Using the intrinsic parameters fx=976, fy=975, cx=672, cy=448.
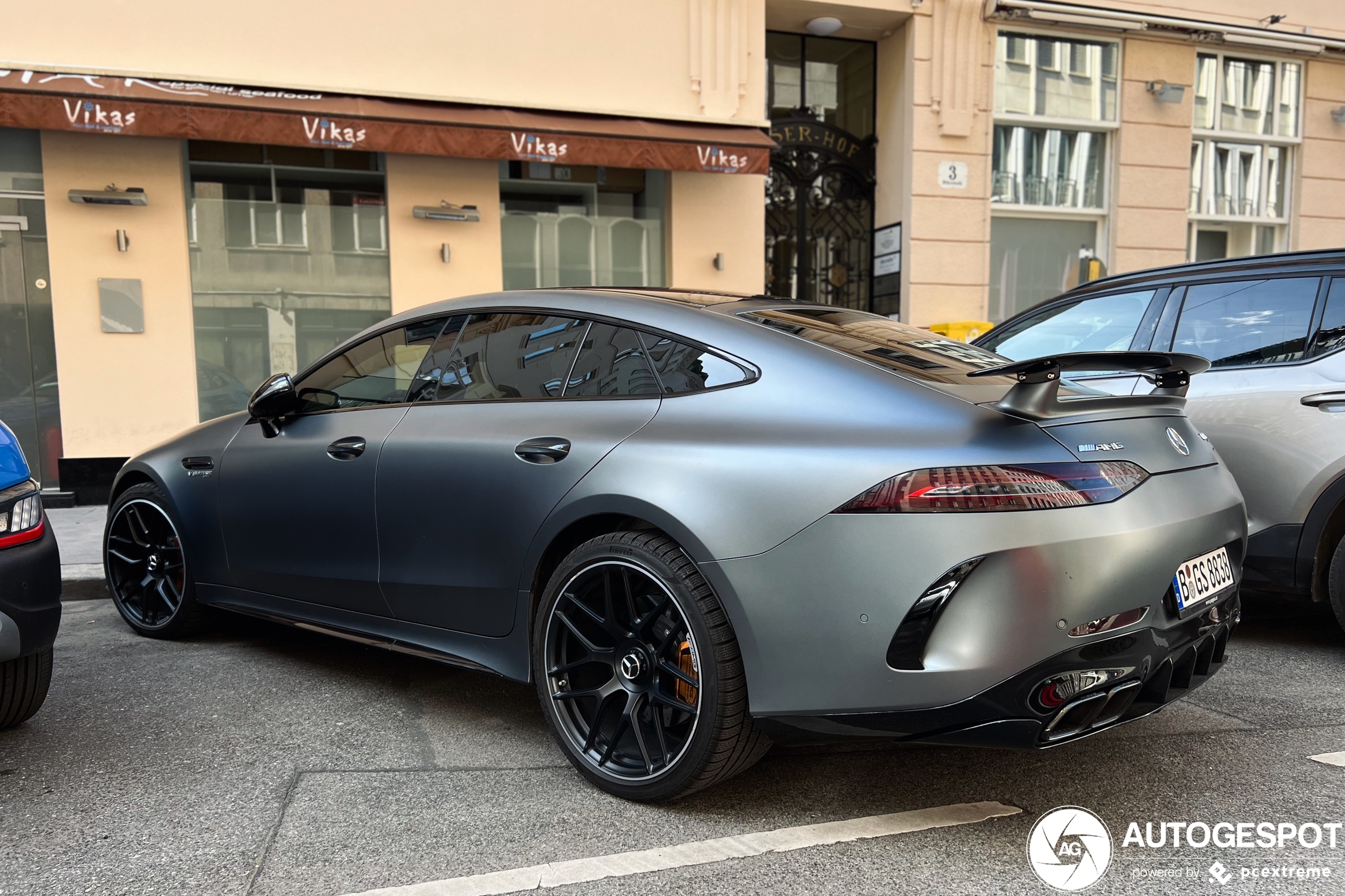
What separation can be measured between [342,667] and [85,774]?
1.22 meters

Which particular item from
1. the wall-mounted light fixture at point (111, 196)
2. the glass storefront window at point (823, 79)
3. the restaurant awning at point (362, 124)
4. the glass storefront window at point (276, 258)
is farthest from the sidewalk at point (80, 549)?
the glass storefront window at point (823, 79)

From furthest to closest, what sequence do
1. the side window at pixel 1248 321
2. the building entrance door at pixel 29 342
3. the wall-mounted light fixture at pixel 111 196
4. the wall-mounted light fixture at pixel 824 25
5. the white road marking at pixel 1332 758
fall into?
the wall-mounted light fixture at pixel 824 25 < the building entrance door at pixel 29 342 < the wall-mounted light fixture at pixel 111 196 < the side window at pixel 1248 321 < the white road marking at pixel 1332 758

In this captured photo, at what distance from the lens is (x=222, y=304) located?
9.02 meters

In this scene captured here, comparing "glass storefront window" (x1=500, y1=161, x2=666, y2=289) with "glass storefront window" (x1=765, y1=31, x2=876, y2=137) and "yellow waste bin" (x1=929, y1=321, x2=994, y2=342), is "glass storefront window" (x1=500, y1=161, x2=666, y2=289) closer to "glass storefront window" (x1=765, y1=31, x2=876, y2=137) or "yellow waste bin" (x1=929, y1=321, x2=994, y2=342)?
"glass storefront window" (x1=765, y1=31, x2=876, y2=137)

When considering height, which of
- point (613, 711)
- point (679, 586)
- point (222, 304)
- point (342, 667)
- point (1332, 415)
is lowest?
point (342, 667)

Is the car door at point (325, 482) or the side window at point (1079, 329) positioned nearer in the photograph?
the car door at point (325, 482)

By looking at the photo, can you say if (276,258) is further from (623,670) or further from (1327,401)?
(1327,401)

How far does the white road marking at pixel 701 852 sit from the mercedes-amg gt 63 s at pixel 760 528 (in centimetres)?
18

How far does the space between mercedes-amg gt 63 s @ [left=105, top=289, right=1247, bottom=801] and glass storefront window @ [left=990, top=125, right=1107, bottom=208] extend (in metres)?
8.90

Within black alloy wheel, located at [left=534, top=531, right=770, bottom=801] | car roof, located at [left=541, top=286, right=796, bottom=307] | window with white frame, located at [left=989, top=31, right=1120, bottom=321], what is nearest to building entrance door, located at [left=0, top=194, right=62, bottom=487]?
car roof, located at [left=541, top=286, right=796, bottom=307]

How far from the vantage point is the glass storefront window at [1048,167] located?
1131 cm

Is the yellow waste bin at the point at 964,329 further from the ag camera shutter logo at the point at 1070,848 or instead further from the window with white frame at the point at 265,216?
the ag camera shutter logo at the point at 1070,848

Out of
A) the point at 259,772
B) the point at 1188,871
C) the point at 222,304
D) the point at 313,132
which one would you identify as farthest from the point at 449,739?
the point at 222,304

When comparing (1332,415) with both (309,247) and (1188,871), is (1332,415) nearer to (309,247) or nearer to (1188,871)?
(1188,871)
